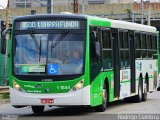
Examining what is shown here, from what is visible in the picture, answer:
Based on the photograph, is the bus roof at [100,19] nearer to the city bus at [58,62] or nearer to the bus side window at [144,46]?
the city bus at [58,62]

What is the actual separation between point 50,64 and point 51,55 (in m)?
0.27

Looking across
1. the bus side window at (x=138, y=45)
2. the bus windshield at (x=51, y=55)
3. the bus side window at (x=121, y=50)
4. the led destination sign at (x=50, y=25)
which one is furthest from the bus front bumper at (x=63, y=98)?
the bus side window at (x=138, y=45)

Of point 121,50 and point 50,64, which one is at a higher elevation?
point 121,50

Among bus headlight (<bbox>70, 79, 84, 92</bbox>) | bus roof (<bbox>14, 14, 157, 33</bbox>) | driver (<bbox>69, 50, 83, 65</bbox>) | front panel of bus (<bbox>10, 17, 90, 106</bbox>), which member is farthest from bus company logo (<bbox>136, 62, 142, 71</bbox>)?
bus headlight (<bbox>70, 79, 84, 92</bbox>)

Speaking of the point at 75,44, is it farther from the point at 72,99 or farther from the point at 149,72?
the point at 149,72

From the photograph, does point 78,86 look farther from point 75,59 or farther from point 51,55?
point 51,55

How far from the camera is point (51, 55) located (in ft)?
59.1

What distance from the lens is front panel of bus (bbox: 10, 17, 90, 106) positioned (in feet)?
58.4

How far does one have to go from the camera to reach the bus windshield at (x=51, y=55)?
17.9m

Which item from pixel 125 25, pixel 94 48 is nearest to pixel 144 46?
pixel 125 25

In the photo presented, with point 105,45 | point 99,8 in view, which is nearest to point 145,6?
point 99,8

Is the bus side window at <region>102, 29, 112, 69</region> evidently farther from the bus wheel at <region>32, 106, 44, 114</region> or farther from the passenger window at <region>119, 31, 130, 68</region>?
the bus wheel at <region>32, 106, 44, 114</region>

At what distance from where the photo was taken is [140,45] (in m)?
24.8

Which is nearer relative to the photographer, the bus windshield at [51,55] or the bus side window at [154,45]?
the bus windshield at [51,55]
